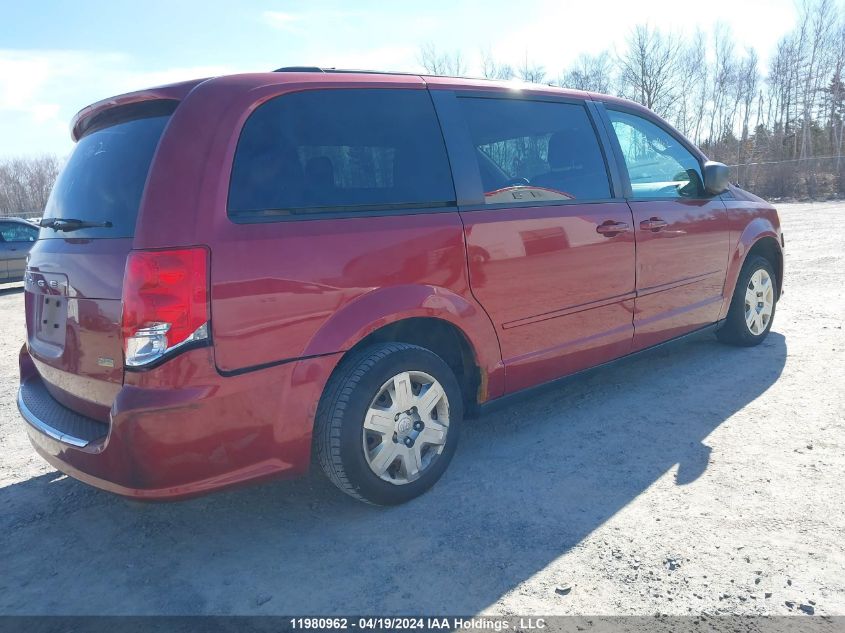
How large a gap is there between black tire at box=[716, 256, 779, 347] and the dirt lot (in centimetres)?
108

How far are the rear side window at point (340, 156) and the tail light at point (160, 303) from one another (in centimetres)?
30

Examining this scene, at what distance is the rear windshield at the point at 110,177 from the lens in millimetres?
2369

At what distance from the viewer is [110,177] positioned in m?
2.51

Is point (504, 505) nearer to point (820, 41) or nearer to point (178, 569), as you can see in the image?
point (178, 569)

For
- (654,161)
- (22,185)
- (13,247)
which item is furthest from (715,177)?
(22,185)

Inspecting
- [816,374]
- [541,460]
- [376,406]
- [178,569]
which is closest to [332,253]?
[376,406]

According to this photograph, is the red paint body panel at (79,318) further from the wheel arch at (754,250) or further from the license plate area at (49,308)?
the wheel arch at (754,250)

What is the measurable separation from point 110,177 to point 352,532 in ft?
5.88

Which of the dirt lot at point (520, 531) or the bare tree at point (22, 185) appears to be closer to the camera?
the dirt lot at point (520, 531)

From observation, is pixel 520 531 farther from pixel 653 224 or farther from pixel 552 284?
pixel 653 224

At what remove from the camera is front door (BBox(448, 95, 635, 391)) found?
3.13 m

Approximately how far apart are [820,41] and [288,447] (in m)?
54.6

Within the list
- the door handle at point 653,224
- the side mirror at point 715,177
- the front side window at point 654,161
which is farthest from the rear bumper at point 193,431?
the side mirror at point 715,177

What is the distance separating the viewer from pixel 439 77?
3.18m
